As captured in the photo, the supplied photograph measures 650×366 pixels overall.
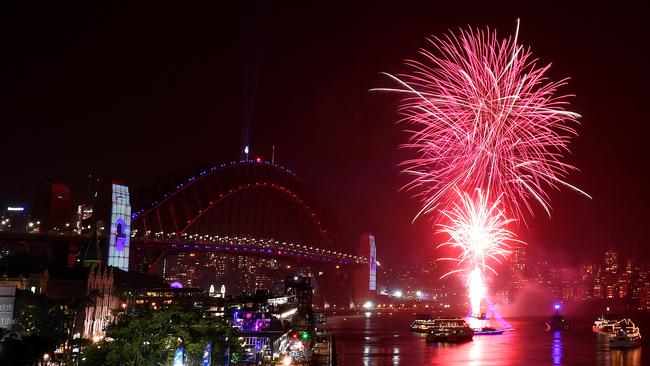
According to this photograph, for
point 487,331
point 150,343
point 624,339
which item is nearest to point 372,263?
point 487,331

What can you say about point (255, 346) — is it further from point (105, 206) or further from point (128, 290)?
point (105, 206)

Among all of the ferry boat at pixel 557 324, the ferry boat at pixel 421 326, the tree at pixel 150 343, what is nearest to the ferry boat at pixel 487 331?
the ferry boat at pixel 421 326

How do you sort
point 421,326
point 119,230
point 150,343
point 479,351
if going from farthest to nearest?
point 421,326 < point 119,230 < point 479,351 < point 150,343

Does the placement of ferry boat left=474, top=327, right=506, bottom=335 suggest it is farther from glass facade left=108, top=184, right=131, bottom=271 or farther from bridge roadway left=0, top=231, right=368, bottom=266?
glass facade left=108, top=184, right=131, bottom=271

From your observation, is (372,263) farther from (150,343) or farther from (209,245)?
(150,343)

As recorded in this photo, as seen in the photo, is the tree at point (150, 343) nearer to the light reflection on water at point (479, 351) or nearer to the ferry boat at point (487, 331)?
the light reflection on water at point (479, 351)

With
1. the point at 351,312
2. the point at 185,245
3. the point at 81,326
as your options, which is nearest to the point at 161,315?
the point at 81,326

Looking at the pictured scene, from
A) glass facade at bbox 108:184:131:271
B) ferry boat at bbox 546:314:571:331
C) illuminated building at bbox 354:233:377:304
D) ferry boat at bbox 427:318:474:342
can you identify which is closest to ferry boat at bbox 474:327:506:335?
ferry boat at bbox 427:318:474:342
